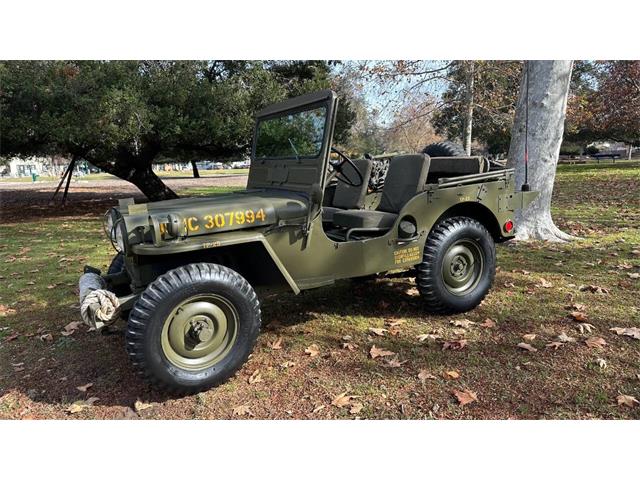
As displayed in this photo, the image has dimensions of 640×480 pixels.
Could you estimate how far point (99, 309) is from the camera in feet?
9.86

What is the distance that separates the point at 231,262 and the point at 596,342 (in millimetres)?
2795

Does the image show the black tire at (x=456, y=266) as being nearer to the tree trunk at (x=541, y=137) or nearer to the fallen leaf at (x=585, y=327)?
the fallen leaf at (x=585, y=327)

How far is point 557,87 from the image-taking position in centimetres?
655

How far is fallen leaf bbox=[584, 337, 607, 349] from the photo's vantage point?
3594 mm

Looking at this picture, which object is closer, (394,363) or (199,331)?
(199,331)

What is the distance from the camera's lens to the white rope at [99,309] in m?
3.01

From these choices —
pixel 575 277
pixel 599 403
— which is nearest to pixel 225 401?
pixel 599 403

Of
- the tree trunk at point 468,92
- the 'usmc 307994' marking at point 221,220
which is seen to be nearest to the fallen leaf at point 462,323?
the 'usmc 307994' marking at point 221,220

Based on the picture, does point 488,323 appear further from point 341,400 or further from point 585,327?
point 341,400

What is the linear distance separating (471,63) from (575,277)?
933cm

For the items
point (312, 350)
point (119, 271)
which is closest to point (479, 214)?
point (312, 350)

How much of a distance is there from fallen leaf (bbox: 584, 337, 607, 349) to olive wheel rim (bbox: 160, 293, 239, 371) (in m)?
2.58

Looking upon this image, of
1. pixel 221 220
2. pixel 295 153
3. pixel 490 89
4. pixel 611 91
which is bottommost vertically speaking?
pixel 221 220

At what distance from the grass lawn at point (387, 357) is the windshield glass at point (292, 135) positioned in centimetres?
149
